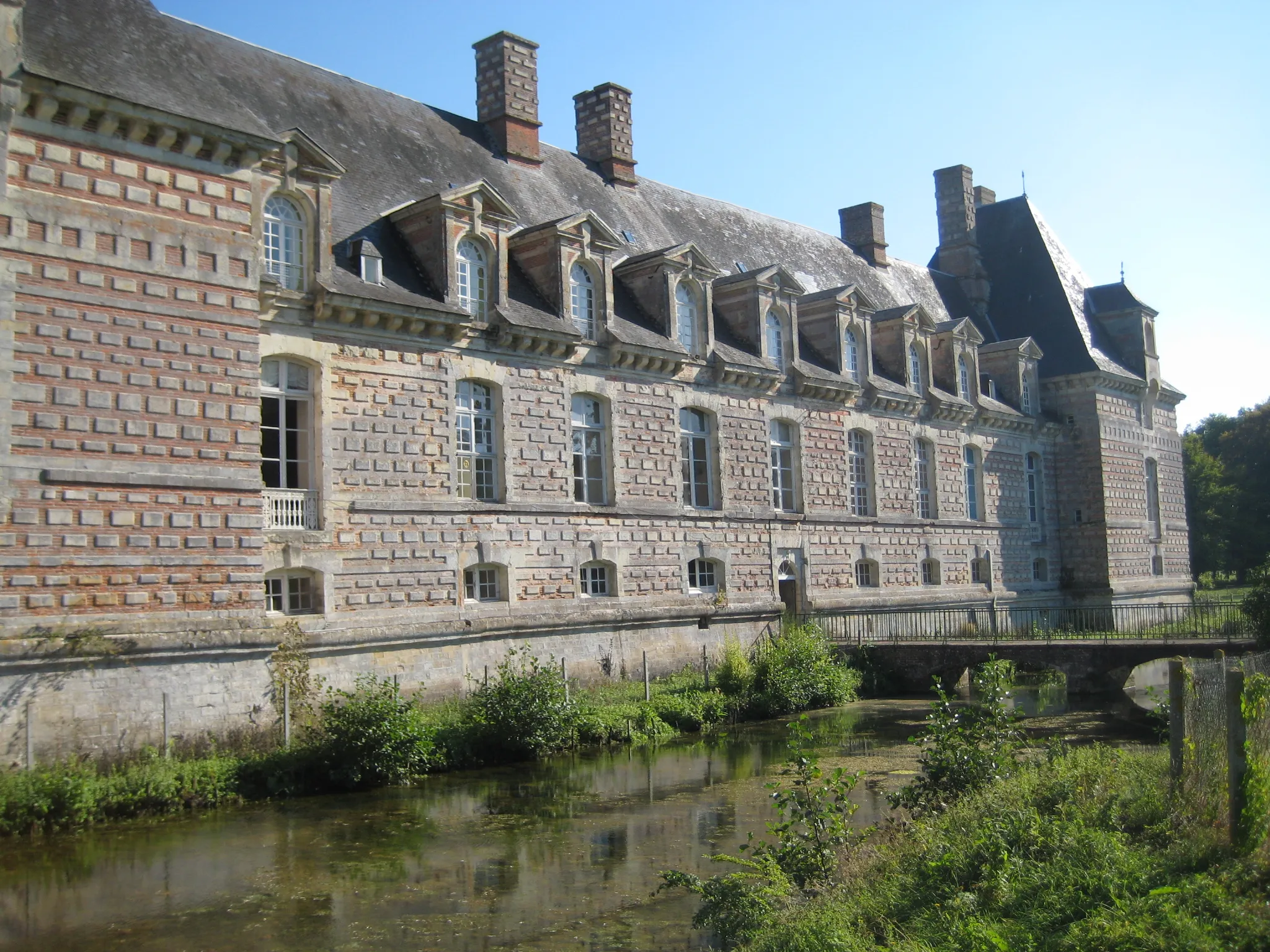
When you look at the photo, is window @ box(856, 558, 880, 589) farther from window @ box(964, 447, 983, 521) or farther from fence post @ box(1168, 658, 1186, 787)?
fence post @ box(1168, 658, 1186, 787)

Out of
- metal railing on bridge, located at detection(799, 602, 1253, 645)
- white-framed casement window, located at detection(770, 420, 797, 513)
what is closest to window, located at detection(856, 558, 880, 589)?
metal railing on bridge, located at detection(799, 602, 1253, 645)

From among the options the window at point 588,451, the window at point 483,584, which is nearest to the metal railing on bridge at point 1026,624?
the window at point 588,451

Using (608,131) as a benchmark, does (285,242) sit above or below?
below

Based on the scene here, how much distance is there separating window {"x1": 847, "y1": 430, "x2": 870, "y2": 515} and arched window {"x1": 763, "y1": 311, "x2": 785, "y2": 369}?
9.35ft

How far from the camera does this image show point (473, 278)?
63.8ft

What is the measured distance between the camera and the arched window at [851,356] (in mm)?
26906

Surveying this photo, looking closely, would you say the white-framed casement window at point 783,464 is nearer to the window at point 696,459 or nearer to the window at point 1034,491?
the window at point 696,459

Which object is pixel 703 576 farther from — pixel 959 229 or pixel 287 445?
pixel 959 229

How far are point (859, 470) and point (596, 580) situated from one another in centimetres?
910

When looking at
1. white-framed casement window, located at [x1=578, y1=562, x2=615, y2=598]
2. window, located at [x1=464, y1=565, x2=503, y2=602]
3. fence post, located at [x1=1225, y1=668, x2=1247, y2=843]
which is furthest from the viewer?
white-framed casement window, located at [x1=578, y1=562, x2=615, y2=598]

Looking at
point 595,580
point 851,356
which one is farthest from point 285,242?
point 851,356

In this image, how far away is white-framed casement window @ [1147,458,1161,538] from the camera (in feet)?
117

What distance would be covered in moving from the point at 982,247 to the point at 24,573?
105ft

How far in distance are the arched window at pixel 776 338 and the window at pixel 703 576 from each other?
16.1 feet
